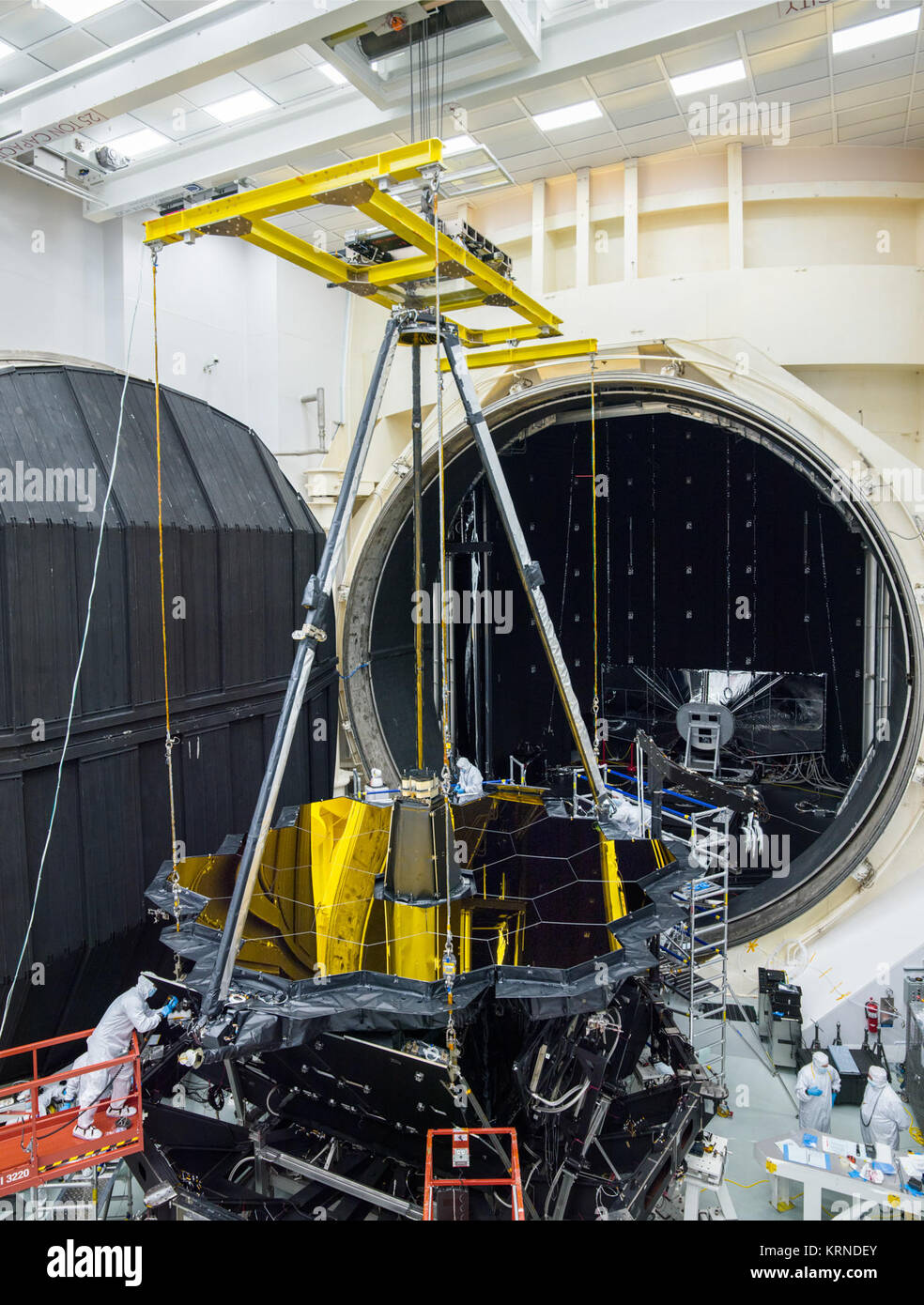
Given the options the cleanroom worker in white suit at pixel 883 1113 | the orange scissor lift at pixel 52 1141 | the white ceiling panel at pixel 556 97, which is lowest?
the cleanroom worker in white suit at pixel 883 1113

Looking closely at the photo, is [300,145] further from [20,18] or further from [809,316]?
[809,316]

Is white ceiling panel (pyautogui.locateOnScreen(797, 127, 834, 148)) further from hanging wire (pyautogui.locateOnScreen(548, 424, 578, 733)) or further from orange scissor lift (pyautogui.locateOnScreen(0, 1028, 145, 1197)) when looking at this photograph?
orange scissor lift (pyautogui.locateOnScreen(0, 1028, 145, 1197))

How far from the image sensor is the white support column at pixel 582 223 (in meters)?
6.93

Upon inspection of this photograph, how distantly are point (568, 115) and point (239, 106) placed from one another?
220 centimetres

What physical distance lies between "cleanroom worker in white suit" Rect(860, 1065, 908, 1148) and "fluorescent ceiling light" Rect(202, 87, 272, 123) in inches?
270

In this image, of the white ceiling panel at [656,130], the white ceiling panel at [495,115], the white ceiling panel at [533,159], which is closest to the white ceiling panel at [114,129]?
the white ceiling panel at [495,115]

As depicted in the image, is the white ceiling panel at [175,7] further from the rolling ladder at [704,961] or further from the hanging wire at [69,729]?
the rolling ladder at [704,961]

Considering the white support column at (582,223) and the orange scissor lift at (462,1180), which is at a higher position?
the white support column at (582,223)

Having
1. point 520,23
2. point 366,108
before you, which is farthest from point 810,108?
point 366,108

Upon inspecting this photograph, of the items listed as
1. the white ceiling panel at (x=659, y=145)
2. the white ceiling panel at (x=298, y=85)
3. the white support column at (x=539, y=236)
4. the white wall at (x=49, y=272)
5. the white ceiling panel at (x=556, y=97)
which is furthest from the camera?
the white support column at (x=539, y=236)

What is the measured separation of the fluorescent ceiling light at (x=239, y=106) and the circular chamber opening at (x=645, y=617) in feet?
8.97
